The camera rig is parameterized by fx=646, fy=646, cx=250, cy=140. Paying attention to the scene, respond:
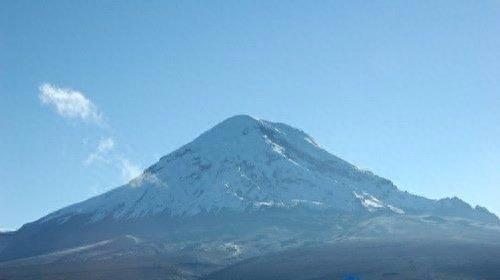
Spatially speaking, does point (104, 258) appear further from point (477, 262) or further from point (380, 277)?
point (477, 262)

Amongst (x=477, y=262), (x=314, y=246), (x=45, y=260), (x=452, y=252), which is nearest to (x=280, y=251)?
(x=314, y=246)

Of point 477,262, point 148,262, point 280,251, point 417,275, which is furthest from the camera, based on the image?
point 280,251

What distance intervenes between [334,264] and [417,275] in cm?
2548

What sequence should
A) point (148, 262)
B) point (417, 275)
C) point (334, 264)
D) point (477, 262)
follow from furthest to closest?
point (148, 262) → point (334, 264) → point (477, 262) → point (417, 275)

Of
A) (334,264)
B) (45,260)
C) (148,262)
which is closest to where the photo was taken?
(334,264)

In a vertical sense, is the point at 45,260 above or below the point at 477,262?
above

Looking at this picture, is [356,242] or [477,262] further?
[356,242]

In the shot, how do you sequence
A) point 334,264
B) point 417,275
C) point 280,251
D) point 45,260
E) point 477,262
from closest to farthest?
point 417,275 → point 477,262 → point 334,264 → point 280,251 → point 45,260

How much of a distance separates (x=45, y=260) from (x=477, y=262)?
4848 inches

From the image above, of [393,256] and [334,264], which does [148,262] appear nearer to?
[334,264]

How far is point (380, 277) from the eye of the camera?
12319 centimetres

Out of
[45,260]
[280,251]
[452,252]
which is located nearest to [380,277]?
[452,252]

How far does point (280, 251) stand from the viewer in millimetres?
176875

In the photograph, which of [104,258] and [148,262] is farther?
[104,258]
